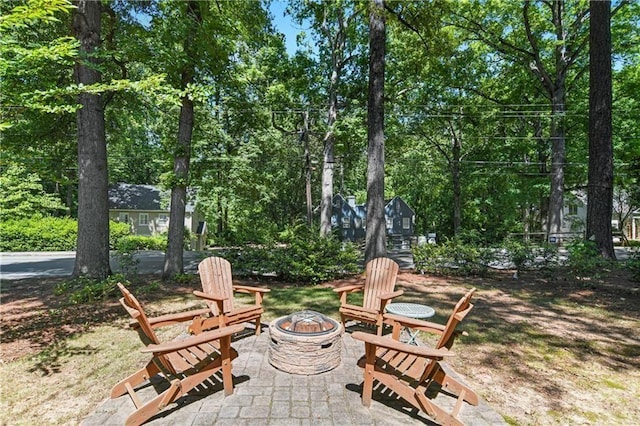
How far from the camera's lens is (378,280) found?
4789mm

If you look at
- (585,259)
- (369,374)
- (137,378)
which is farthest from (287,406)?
(585,259)

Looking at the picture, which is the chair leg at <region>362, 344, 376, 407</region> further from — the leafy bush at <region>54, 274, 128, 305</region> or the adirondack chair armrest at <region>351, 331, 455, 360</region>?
the leafy bush at <region>54, 274, 128, 305</region>

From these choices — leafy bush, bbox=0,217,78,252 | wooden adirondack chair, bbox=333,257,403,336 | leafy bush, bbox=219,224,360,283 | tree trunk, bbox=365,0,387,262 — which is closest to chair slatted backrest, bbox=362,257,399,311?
wooden adirondack chair, bbox=333,257,403,336

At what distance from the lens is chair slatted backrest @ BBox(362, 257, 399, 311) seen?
4703mm

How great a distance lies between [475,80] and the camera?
17.8 meters

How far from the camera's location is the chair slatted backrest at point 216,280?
4.39m

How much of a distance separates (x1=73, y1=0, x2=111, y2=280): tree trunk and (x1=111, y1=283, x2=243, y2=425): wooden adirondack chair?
4.97 m

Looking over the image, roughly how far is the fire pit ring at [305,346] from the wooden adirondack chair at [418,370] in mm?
360

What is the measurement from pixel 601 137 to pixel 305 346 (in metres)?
9.32

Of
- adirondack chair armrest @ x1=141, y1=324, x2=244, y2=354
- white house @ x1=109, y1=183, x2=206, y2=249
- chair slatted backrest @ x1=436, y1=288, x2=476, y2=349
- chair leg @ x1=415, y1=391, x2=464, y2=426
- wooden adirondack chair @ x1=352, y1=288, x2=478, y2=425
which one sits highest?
white house @ x1=109, y1=183, x2=206, y2=249

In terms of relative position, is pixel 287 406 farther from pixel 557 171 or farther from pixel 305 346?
pixel 557 171

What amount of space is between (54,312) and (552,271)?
10.7 meters

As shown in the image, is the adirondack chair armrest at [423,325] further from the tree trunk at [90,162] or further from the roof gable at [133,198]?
the roof gable at [133,198]

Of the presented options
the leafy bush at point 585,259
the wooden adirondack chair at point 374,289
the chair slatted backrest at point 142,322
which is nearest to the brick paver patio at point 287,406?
the chair slatted backrest at point 142,322
